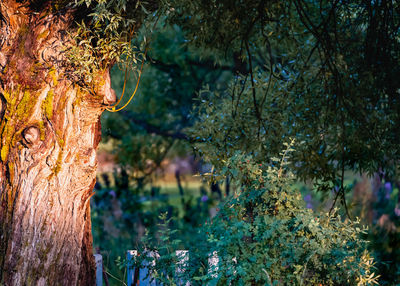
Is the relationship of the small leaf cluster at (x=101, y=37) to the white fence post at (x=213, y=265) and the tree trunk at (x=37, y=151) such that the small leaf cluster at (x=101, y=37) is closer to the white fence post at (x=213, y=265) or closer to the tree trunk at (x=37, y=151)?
the tree trunk at (x=37, y=151)

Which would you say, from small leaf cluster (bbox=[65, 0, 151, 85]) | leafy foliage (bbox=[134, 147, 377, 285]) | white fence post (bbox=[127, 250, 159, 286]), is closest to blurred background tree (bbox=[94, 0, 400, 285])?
small leaf cluster (bbox=[65, 0, 151, 85])

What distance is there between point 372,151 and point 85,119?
144 inches

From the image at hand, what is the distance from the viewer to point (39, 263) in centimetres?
348

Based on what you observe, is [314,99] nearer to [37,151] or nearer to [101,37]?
[101,37]

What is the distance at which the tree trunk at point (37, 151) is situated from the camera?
3461 millimetres

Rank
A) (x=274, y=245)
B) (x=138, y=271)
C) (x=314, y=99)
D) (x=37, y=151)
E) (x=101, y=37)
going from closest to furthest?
(x=274, y=245) → (x=37, y=151) → (x=101, y=37) → (x=138, y=271) → (x=314, y=99)

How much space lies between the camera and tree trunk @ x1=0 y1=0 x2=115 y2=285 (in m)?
3.46

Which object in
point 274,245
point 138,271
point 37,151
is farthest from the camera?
point 138,271

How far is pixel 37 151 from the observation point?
3.50 meters

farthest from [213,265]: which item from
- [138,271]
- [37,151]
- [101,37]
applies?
[101,37]

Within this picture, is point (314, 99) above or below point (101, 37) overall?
above

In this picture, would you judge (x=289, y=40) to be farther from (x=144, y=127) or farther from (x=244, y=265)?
(x=144, y=127)

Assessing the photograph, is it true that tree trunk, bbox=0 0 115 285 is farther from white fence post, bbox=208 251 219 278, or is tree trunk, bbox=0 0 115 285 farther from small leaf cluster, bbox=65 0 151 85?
white fence post, bbox=208 251 219 278

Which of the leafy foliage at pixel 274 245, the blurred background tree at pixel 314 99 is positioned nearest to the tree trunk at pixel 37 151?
the leafy foliage at pixel 274 245
